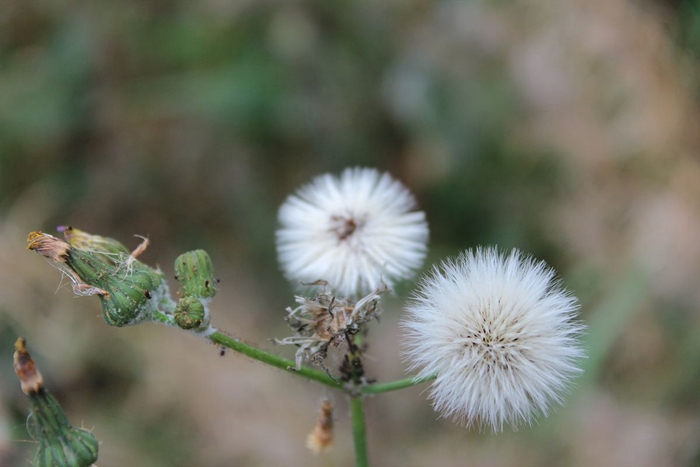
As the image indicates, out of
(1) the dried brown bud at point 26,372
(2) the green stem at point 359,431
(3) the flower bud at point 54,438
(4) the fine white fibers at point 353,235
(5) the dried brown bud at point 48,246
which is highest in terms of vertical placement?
(4) the fine white fibers at point 353,235

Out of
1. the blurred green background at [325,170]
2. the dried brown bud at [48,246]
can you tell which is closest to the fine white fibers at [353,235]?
the dried brown bud at [48,246]

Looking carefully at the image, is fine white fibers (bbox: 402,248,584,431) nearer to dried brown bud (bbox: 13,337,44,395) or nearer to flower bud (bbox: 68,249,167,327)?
flower bud (bbox: 68,249,167,327)

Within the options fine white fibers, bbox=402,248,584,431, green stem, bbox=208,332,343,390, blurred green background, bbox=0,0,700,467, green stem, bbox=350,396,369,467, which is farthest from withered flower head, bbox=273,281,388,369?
blurred green background, bbox=0,0,700,467

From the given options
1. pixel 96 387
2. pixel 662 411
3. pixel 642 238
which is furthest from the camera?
pixel 96 387

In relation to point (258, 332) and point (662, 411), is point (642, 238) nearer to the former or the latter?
point (662, 411)

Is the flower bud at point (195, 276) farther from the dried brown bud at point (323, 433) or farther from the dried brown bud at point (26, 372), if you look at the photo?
the dried brown bud at point (323, 433)

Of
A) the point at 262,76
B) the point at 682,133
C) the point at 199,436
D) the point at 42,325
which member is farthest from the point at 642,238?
the point at 42,325
